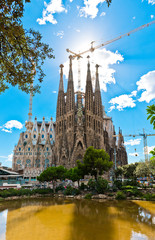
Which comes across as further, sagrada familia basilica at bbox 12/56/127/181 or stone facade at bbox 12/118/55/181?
stone facade at bbox 12/118/55/181

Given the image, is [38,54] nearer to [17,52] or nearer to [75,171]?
[17,52]

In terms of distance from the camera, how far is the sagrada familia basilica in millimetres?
57069

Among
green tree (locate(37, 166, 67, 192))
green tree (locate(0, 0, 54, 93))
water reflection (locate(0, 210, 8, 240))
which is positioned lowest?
water reflection (locate(0, 210, 8, 240))

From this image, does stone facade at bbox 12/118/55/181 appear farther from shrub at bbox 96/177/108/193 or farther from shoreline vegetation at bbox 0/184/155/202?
shrub at bbox 96/177/108/193

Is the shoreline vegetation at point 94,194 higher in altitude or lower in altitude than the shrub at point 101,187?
lower

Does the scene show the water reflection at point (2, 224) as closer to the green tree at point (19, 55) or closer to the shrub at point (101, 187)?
the green tree at point (19, 55)

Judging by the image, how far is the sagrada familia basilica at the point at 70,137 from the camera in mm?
57069

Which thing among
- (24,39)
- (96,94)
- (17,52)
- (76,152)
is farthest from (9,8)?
(96,94)

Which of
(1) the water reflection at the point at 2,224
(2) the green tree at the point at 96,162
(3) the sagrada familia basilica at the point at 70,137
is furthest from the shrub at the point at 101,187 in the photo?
(3) the sagrada familia basilica at the point at 70,137

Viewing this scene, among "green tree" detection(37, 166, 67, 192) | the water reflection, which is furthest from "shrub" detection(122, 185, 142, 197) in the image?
the water reflection

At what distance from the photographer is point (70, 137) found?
5912 cm

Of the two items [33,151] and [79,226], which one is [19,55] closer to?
[79,226]

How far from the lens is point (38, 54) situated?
7.77m

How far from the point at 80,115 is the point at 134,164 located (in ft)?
85.8
